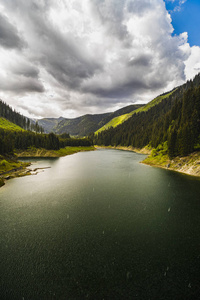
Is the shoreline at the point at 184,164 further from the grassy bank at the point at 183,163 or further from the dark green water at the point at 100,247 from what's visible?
the dark green water at the point at 100,247

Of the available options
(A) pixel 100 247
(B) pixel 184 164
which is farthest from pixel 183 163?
(A) pixel 100 247

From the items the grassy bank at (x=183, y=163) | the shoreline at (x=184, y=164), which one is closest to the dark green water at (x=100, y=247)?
the shoreline at (x=184, y=164)

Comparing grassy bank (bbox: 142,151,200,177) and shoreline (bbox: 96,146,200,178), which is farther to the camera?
grassy bank (bbox: 142,151,200,177)

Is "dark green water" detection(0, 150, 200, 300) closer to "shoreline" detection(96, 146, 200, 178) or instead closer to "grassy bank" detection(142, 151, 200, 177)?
"shoreline" detection(96, 146, 200, 178)

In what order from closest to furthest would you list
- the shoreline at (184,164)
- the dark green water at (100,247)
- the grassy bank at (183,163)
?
the dark green water at (100,247) → the shoreline at (184,164) → the grassy bank at (183,163)

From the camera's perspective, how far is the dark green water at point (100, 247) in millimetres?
12375

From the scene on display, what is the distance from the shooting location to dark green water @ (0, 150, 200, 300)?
12375 millimetres

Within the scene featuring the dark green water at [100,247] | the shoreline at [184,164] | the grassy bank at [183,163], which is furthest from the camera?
the grassy bank at [183,163]

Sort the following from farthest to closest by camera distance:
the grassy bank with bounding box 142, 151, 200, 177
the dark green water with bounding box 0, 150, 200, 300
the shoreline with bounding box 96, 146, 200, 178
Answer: the grassy bank with bounding box 142, 151, 200, 177 < the shoreline with bounding box 96, 146, 200, 178 < the dark green water with bounding box 0, 150, 200, 300

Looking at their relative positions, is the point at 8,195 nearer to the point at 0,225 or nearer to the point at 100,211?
the point at 0,225

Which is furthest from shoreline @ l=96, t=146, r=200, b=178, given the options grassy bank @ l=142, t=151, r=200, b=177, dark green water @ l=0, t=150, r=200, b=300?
dark green water @ l=0, t=150, r=200, b=300

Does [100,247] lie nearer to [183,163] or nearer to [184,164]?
[184,164]

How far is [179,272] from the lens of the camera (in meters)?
13.9

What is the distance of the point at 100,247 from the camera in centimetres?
1731
